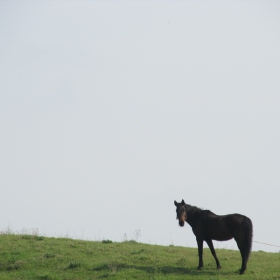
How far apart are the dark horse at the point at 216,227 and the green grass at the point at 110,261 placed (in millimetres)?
895

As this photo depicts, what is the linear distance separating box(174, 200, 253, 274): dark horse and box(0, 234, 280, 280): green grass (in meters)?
0.90

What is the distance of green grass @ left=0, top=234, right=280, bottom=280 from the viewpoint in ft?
56.6

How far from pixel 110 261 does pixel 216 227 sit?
15.1 feet

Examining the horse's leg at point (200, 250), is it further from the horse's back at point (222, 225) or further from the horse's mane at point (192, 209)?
the horse's mane at point (192, 209)

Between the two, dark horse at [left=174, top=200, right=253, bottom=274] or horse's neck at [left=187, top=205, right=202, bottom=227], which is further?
horse's neck at [left=187, top=205, right=202, bottom=227]

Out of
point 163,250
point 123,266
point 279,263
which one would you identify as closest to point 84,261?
point 123,266

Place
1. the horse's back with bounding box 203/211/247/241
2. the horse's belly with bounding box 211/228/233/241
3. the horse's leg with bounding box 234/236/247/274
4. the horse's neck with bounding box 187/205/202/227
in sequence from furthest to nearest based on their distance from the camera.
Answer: the horse's neck with bounding box 187/205/202/227
the horse's belly with bounding box 211/228/233/241
the horse's back with bounding box 203/211/247/241
the horse's leg with bounding box 234/236/247/274

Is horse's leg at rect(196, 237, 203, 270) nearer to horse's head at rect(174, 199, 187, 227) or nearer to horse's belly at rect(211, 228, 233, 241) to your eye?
horse's belly at rect(211, 228, 233, 241)

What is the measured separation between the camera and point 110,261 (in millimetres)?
19234

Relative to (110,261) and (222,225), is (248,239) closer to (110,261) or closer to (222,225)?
(222,225)

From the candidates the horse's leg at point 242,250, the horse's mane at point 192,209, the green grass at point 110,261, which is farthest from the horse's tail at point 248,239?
the horse's mane at point 192,209

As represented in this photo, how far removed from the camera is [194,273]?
17.3 metres

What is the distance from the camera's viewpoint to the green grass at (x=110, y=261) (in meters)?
17.2

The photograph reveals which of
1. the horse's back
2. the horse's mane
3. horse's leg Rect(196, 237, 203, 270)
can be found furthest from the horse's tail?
the horse's mane
